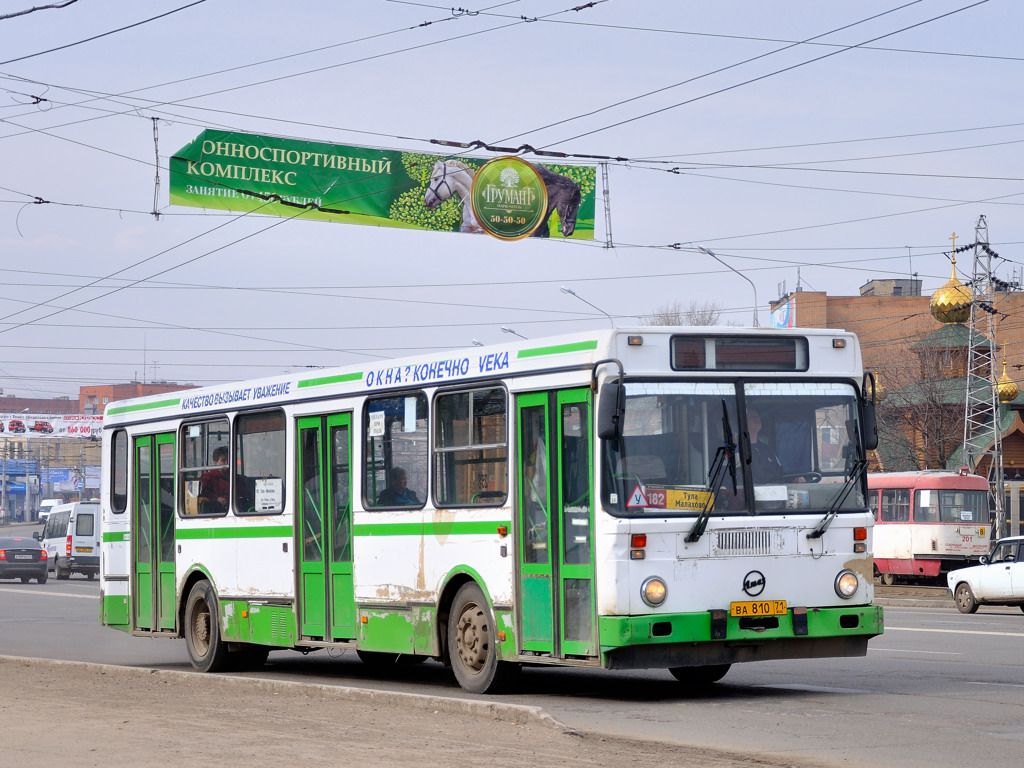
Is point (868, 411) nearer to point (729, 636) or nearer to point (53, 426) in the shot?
point (729, 636)

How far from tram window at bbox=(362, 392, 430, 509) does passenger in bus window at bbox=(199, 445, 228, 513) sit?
8.93 ft

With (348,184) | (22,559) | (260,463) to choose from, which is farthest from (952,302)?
(260,463)

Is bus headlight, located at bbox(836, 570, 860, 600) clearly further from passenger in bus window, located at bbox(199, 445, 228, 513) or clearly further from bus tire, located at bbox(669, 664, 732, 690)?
passenger in bus window, located at bbox(199, 445, 228, 513)

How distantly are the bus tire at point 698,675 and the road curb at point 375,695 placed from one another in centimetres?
254

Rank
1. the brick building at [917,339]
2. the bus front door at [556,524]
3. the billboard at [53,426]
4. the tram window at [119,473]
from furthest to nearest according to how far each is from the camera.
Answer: the billboard at [53,426], the brick building at [917,339], the tram window at [119,473], the bus front door at [556,524]

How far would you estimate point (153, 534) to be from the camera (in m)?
17.2

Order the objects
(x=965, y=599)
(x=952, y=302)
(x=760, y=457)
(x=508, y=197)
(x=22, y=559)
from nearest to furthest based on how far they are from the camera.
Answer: (x=760, y=457) < (x=508, y=197) < (x=965, y=599) < (x=22, y=559) < (x=952, y=302)

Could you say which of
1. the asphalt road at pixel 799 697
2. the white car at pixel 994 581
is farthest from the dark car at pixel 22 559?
the white car at pixel 994 581

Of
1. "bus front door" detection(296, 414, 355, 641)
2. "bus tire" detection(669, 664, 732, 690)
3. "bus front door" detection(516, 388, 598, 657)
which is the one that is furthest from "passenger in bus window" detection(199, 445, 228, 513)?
"bus tire" detection(669, 664, 732, 690)

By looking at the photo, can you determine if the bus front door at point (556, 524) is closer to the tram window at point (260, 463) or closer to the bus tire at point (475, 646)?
the bus tire at point (475, 646)

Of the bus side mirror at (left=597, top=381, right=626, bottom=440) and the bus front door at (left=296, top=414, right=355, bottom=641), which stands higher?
the bus side mirror at (left=597, top=381, right=626, bottom=440)

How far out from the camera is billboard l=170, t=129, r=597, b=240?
23.4m

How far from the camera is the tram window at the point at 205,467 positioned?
628 inches

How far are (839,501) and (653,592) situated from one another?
1761 mm
